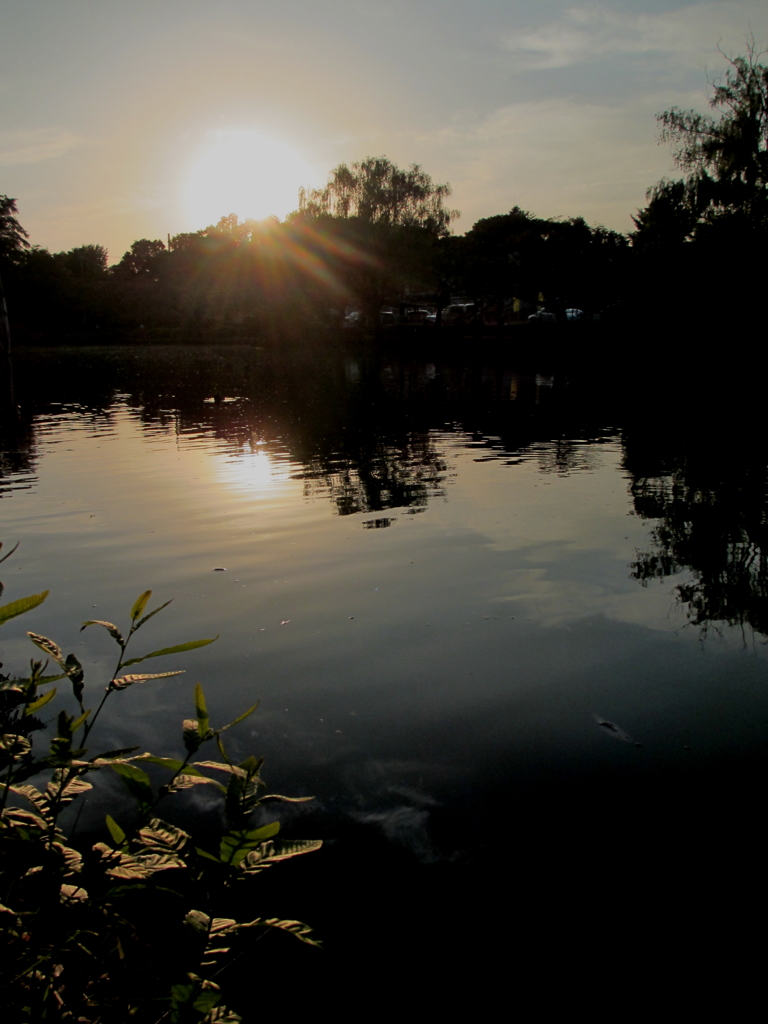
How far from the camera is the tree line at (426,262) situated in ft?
120

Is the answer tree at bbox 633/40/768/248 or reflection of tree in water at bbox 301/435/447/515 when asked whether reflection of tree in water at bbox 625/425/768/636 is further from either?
tree at bbox 633/40/768/248

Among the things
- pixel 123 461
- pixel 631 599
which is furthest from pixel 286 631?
pixel 123 461

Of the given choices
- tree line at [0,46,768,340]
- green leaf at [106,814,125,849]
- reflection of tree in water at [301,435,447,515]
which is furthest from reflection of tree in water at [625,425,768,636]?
tree line at [0,46,768,340]

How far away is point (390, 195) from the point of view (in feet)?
211

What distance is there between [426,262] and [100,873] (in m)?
64.9

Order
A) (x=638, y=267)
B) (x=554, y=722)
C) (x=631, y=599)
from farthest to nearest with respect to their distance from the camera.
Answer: (x=638, y=267), (x=631, y=599), (x=554, y=722)

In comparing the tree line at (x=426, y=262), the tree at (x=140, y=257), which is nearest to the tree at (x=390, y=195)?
the tree line at (x=426, y=262)

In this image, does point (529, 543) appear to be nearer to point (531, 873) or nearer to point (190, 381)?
point (531, 873)

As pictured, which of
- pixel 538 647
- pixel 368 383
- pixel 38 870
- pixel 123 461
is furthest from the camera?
pixel 368 383

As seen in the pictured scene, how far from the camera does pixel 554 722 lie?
4637 mm

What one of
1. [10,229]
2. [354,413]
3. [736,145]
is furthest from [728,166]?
[10,229]

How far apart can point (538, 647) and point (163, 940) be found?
3517 millimetres

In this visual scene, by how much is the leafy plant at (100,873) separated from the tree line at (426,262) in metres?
23.1

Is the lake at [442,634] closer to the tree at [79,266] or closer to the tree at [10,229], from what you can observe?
the tree at [10,229]
